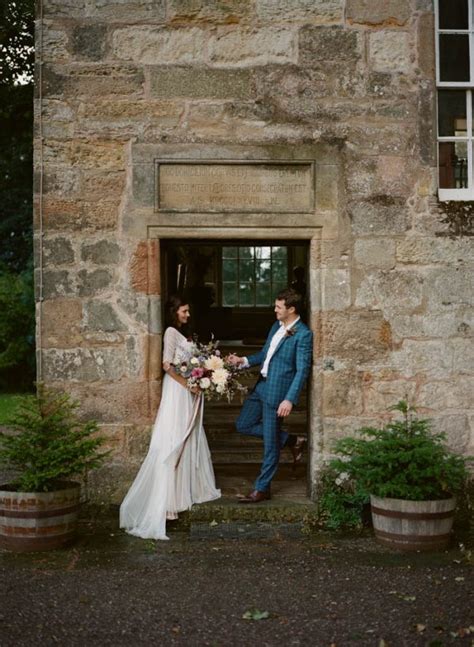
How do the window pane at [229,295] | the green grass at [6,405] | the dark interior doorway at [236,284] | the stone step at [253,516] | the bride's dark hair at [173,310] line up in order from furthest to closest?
the window pane at [229,295], the dark interior doorway at [236,284], the green grass at [6,405], the bride's dark hair at [173,310], the stone step at [253,516]

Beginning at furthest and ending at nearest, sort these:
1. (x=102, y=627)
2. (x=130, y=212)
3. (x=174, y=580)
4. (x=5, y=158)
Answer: (x=5, y=158) → (x=130, y=212) → (x=174, y=580) → (x=102, y=627)

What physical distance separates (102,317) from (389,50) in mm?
3485

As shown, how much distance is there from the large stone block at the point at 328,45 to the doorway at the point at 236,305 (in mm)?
1650

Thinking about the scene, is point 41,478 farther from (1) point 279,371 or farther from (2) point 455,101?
(2) point 455,101

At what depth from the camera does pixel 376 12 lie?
6.73 metres

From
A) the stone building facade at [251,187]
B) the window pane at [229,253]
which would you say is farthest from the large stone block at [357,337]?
the window pane at [229,253]

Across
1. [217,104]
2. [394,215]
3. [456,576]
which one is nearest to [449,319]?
[394,215]

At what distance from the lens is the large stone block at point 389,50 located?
673 centimetres

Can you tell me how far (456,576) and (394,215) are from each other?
311 cm

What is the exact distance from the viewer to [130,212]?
21.9ft

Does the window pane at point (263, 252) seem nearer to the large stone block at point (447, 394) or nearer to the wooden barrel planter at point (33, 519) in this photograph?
the large stone block at point (447, 394)

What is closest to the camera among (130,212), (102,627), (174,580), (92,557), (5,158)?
(102,627)

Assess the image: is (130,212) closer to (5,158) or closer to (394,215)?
(394,215)

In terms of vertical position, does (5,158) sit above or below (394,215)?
above
